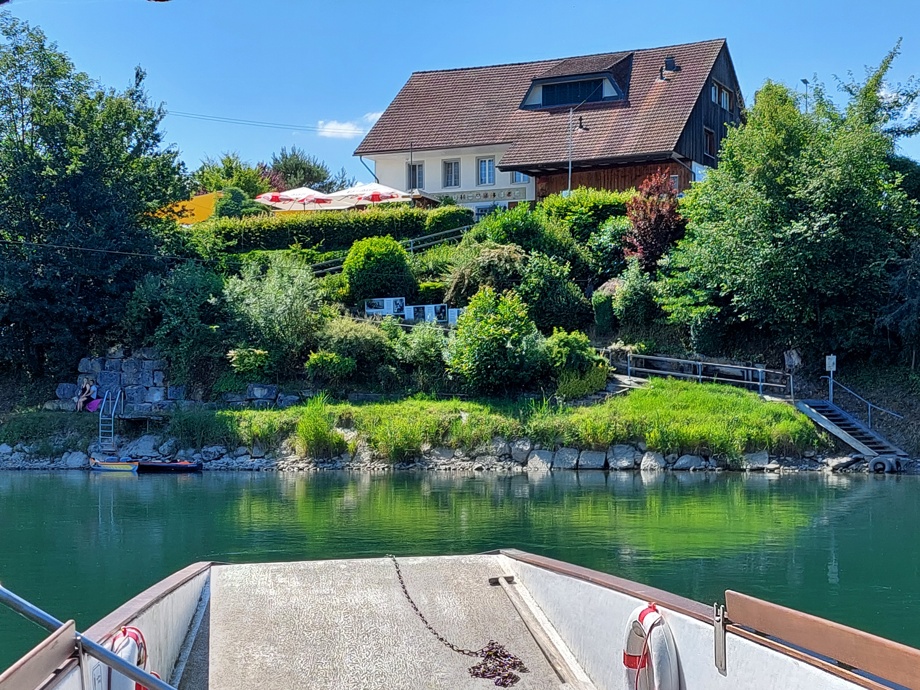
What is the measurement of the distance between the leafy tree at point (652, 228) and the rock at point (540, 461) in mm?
8604

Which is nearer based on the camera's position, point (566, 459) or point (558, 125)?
point (566, 459)

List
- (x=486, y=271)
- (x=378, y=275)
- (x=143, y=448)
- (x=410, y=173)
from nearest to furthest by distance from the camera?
(x=143, y=448) → (x=486, y=271) → (x=378, y=275) → (x=410, y=173)

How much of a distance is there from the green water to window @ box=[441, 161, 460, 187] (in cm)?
2447

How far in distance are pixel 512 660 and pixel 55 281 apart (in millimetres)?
26961

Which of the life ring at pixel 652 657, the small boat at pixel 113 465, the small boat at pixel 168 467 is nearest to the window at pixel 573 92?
the small boat at pixel 168 467

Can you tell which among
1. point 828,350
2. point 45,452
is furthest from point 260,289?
point 828,350

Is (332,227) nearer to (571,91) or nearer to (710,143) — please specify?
(571,91)

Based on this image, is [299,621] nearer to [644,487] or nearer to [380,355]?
[644,487]

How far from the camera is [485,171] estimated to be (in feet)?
154

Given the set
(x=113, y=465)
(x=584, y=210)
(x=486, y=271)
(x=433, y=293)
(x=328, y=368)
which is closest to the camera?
(x=113, y=465)

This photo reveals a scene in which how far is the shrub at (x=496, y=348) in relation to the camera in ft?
93.6

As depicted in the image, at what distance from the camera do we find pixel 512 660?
8531mm

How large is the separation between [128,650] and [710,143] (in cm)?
4163

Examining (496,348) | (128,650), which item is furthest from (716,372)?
(128,650)
